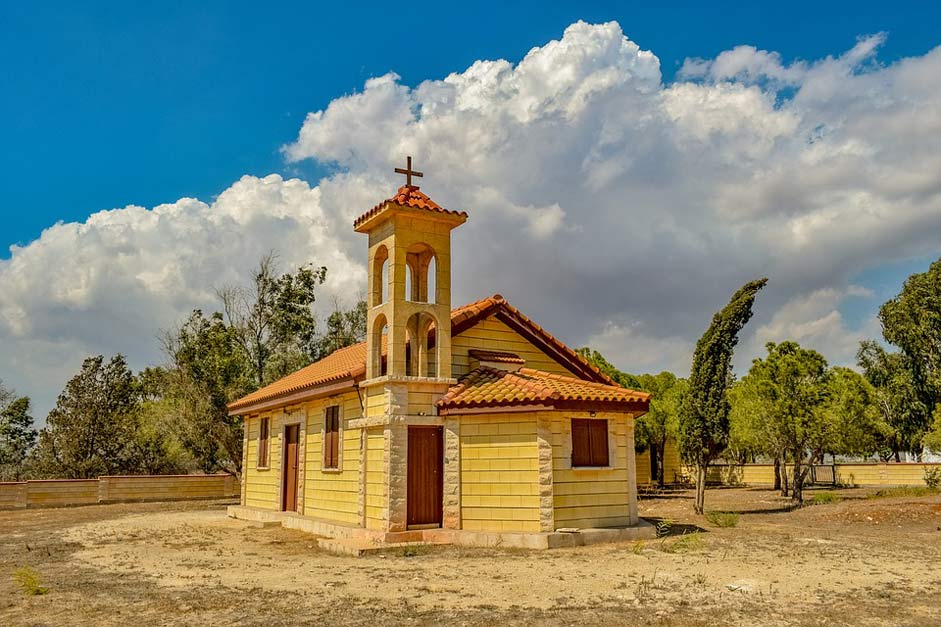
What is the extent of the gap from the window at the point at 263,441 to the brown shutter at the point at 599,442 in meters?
11.2

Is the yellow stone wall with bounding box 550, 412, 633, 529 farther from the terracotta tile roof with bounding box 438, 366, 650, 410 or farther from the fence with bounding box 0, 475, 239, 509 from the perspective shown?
the fence with bounding box 0, 475, 239, 509

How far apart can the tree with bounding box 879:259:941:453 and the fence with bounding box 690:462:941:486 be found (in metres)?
9.28

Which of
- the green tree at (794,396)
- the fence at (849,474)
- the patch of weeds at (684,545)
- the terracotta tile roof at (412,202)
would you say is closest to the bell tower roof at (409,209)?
the terracotta tile roof at (412,202)

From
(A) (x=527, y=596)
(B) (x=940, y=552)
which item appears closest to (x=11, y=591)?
(A) (x=527, y=596)

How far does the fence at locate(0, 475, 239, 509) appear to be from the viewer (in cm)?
2544

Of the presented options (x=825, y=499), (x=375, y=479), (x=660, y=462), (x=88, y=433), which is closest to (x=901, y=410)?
(x=660, y=462)

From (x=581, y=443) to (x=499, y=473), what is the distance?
5.72 feet

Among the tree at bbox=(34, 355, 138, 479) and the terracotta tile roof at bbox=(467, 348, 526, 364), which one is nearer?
the terracotta tile roof at bbox=(467, 348, 526, 364)

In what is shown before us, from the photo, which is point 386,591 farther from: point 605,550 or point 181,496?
point 181,496

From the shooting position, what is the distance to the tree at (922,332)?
43.2m

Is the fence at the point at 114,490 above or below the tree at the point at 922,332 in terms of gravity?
below

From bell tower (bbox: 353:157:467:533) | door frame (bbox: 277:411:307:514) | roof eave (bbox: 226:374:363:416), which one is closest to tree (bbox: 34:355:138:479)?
roof eave (bbox: 226:374:363:416)

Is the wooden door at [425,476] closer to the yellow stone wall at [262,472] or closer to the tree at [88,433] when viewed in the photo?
the yellow stone wall at [262,472]

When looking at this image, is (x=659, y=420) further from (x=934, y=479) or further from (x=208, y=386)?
(x=208, y=386)
